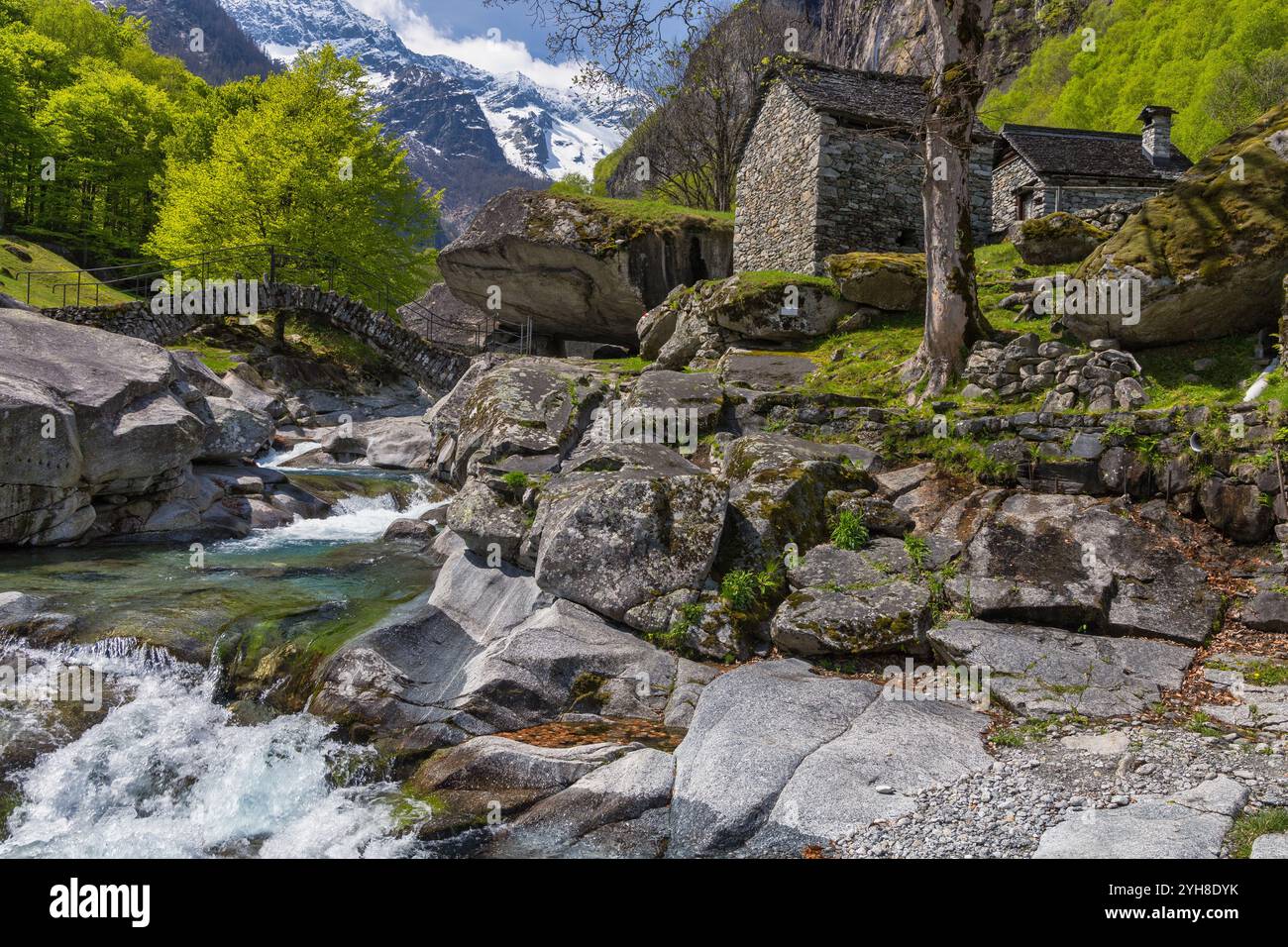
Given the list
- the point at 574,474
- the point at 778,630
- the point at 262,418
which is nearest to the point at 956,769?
the point at 778,630

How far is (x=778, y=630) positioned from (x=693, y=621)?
982 millimetres

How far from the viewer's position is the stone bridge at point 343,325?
3050 cm

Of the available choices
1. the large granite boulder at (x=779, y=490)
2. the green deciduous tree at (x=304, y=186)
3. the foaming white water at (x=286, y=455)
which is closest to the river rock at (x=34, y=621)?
the large granite boulder at (x=779, y=490)

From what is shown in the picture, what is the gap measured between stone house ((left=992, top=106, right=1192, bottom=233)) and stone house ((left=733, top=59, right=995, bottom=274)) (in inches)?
306

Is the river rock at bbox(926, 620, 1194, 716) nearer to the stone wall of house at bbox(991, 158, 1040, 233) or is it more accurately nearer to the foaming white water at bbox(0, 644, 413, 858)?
the foaming white water at bbox(0, 644, 413, 858)

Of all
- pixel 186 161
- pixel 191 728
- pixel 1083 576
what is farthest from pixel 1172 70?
pixel 191 728

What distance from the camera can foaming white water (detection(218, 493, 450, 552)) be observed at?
15.0 meters

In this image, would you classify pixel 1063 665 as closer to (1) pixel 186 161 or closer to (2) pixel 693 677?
(2) pixel 693 677

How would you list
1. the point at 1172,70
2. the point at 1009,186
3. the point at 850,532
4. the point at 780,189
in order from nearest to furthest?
the point at 850,532
the point at 780,189
the point at 1009,186
the point at 1172,70

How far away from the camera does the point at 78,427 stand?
13805 mm

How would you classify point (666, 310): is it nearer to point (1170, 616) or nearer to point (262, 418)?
point (262, 418)

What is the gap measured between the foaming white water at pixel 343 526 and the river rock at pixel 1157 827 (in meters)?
13.0

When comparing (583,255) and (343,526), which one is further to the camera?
(583,255)

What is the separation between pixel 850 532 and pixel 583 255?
764 inches
